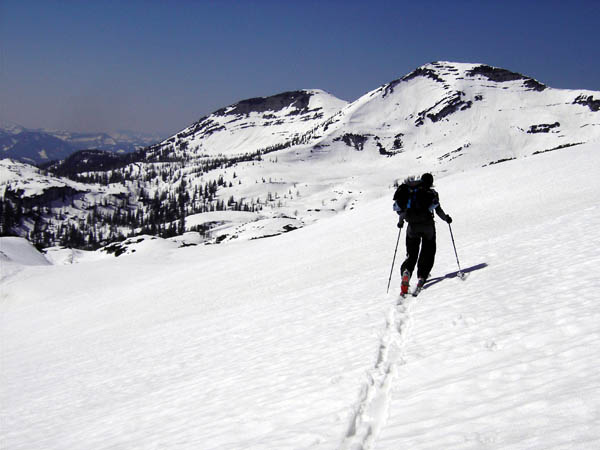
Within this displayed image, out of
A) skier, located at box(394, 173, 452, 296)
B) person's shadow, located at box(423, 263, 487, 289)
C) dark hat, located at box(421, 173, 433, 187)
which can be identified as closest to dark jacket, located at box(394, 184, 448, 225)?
skier, located at box(394, 173, 452, 296)

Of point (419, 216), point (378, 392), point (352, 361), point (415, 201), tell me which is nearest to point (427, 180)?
point (415, 201)

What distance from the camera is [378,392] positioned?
6.20 meters

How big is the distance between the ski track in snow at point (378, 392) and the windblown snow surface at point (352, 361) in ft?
0.09

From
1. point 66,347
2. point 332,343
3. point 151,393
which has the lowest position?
point 66,347

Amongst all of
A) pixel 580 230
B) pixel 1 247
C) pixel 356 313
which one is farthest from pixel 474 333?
pixel 1 247

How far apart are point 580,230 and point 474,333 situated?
30.3 feet

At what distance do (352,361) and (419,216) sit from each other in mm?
5638

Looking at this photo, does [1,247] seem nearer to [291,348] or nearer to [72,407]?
[72,407]

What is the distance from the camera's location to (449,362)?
6.48m

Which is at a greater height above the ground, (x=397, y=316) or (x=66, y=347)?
(x=397, y=316)

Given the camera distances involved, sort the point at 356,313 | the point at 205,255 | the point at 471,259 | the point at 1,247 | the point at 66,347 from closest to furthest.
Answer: the point at 356,313, the point at 471,259, the point at 66,347, the point at 205,255, the point at 1,247

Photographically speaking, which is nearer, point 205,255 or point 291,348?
point 291,348

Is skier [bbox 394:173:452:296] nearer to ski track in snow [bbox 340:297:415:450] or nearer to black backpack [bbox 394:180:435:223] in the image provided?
black backpack [bbox 394:180:435:223]

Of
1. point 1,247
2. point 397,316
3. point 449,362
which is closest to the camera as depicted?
point 449,362
